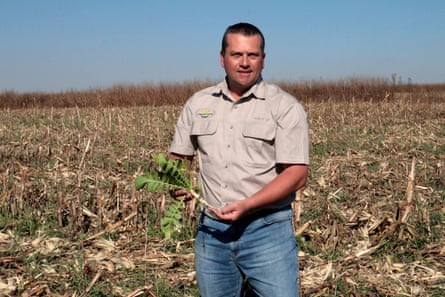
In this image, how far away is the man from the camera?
96.0 inches

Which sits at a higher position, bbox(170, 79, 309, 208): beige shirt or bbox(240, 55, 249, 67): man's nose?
bbox(240, 55, 249, 67): man's nose

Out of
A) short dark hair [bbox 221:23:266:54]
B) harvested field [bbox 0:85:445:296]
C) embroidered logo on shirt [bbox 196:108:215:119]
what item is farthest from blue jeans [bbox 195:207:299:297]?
harvested field [bbox 0:85:445:296]

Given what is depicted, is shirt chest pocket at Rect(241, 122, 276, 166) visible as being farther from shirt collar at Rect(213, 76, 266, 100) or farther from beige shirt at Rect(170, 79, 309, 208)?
shirt collar at Rect(213, 76, 266, 100)

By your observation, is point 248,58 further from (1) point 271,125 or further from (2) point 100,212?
(2) point 100,212

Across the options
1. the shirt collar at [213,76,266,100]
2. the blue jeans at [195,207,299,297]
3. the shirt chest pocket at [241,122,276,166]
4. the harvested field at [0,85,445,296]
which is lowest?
the harvested field at [0,85,445,296]

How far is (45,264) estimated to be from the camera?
13.5ft

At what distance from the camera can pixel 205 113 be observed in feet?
8.54

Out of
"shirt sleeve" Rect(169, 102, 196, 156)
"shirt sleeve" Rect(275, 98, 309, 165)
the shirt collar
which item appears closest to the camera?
"shirt sleeve" Rect(275, 98, 309, 165)

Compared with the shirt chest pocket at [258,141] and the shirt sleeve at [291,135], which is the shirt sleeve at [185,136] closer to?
the shirt chest pocket at [258,141]

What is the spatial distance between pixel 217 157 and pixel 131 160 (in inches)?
213

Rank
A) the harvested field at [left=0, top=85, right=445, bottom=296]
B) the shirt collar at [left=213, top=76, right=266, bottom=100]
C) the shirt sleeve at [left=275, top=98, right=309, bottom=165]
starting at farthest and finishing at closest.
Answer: the harvested field at [left=0, top=85, right=445, bottom=296]
the shirt collar at [left=213, top=76, right=266, bottom=100]
the shirt sleeve at [left=275, top=98, right=309, bottom=165]

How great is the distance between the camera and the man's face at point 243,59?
2428mm

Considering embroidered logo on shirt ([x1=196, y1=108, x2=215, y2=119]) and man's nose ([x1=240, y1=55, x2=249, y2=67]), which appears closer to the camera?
man's nose ([x1=240, y1=55, x2=249, y2=67])

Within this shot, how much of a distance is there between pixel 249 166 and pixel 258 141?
12cm
